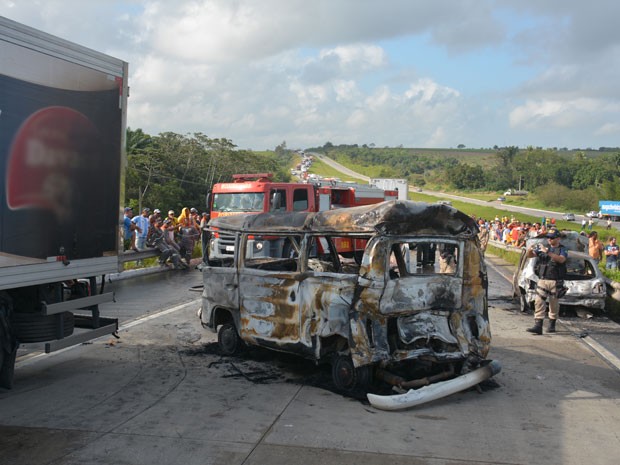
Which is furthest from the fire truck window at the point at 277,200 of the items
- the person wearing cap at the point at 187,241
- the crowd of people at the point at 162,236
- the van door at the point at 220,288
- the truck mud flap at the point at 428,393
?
the truck mud flap at the point at 428,393

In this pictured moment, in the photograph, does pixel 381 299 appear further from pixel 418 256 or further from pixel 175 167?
pixel 175 167

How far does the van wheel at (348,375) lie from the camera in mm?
6941

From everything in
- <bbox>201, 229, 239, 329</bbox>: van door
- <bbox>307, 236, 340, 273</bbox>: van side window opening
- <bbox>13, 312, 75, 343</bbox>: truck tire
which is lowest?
<bbox>13, 312, 75, 343</bbox>: truck tire

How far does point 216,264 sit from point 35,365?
279 centimetres

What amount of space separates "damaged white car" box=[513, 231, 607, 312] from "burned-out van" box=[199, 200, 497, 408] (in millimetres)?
5133

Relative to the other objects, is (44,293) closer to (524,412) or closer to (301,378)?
(301,378)

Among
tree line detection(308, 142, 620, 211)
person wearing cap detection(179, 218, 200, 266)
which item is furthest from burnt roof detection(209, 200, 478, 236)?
tree line detection(308, 142, 620, 211)

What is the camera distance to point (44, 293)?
7.05 m

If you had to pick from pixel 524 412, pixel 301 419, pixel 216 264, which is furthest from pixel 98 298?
pixel 524 412

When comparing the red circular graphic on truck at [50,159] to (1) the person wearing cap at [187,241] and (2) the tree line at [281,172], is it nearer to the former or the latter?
(2) the tree line at [281,172]

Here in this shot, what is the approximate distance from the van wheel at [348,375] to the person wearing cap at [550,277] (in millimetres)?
5221

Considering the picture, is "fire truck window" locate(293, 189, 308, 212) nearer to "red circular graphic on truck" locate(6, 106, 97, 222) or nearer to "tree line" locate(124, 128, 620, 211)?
"tree line" locate(124, 128, 620, 211)

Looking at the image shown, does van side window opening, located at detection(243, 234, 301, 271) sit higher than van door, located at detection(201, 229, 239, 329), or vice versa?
van side window opening, located at detection(243, 234, 301, 271)

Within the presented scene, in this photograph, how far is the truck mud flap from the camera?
6430 millimetres
